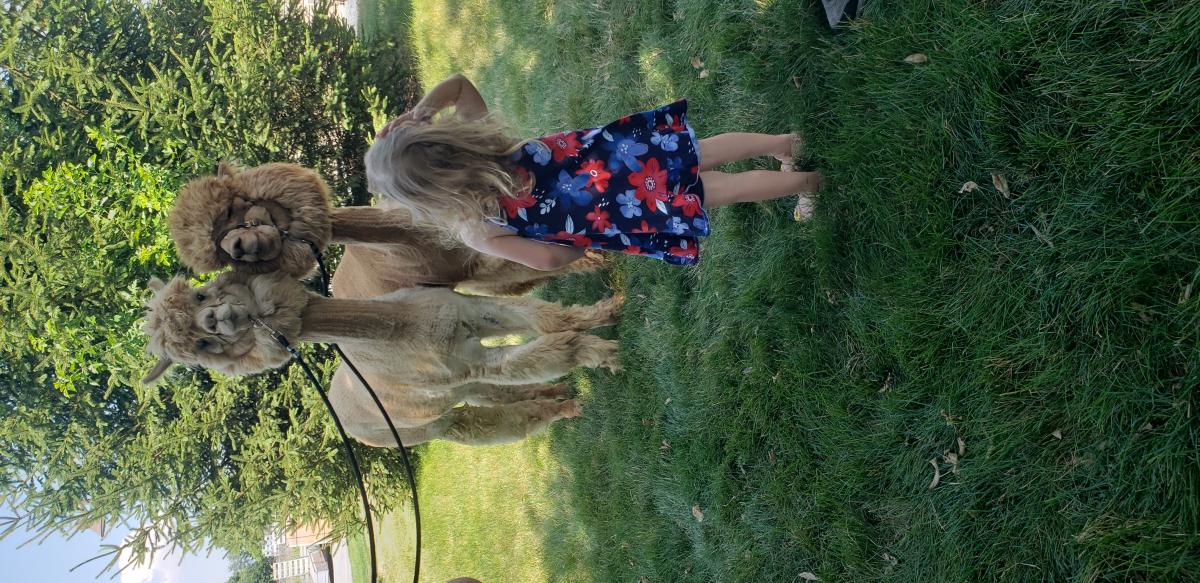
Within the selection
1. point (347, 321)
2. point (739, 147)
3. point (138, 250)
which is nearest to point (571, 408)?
point (347, 321)

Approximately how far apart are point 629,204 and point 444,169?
0.79m

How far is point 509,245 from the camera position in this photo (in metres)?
2.85

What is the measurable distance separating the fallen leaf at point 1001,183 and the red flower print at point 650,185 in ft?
4.01

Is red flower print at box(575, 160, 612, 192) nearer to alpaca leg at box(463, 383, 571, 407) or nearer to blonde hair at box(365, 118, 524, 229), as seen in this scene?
blonde hair at box(365, 118, 524, 229)

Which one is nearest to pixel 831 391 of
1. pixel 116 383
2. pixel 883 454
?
→ pixel 883 454

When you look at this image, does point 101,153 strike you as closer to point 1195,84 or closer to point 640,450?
point 640,450

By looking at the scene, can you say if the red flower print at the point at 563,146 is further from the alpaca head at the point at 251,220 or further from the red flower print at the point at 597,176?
the alpaca head at the point at 251,220

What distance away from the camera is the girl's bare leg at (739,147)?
10.2 feet

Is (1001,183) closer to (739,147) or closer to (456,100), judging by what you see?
(739,147)

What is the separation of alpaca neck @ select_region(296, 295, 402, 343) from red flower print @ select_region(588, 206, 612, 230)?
1527 millimetres

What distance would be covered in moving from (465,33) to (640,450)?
5.82 meters

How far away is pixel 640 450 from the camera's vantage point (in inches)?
184

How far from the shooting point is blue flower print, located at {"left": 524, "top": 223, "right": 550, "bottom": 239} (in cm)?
292

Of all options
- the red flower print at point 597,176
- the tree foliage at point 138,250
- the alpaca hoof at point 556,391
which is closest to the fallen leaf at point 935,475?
the red flower print at point 597,176
